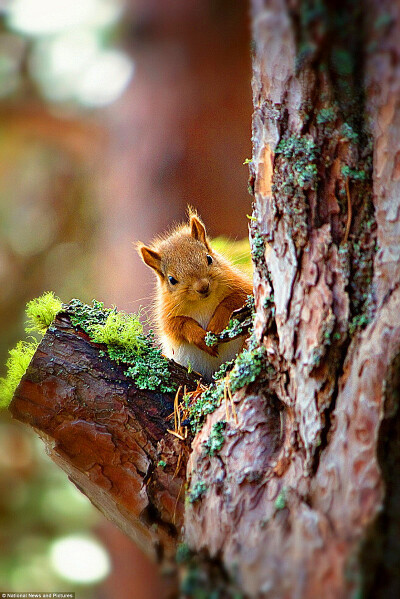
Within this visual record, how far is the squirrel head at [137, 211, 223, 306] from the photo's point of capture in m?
1.99

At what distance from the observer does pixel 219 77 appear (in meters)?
2.85

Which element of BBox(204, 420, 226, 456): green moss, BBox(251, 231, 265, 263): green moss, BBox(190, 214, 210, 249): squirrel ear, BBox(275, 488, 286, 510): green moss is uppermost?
BBox(190, 214, 210, 249): squirrel ear

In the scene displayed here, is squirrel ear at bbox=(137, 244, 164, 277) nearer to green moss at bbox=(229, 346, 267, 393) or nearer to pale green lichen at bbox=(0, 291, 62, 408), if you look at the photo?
pale green lichen at bbox=(0, 291, 62, 408)

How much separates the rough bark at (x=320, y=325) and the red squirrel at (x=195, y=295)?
673 mm

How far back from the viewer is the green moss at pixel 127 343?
1477 mm

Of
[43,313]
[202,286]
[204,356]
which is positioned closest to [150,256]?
[202,286]

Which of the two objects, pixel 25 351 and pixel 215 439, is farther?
pixel 25 351

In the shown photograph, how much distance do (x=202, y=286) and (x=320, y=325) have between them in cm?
88

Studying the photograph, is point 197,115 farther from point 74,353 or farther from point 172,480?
point 172,480

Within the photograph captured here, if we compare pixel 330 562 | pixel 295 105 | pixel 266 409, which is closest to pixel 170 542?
pixel 266 409

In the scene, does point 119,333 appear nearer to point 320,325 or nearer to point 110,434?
point 110,434

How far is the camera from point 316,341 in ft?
3.62

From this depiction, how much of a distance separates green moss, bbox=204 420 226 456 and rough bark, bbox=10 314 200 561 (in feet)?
0.39

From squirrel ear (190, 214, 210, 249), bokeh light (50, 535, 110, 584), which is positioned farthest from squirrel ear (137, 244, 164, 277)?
bokeh light (50, 535, 110, 584)
